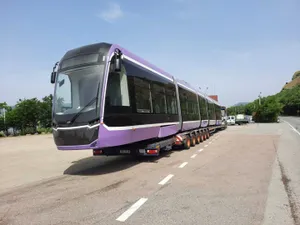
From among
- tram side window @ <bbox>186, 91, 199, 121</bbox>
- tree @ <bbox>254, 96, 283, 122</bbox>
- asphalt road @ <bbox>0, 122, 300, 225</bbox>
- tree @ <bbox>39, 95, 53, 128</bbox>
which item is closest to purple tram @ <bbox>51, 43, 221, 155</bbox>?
asphalt road @ <bbox>0, 122, 300, 225</bbox>

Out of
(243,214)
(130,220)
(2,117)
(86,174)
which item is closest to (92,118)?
(86,174)

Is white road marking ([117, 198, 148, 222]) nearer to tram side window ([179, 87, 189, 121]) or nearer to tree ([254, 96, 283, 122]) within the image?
tram side window ([179, 87, 189, 121])

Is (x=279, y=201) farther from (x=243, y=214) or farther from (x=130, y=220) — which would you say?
(x=130, y=220)

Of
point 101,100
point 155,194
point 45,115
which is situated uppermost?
point 45,115

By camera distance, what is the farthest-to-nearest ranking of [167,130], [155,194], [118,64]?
[167,130], [118,64], [155,194]

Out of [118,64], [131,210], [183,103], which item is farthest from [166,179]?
[183,103]

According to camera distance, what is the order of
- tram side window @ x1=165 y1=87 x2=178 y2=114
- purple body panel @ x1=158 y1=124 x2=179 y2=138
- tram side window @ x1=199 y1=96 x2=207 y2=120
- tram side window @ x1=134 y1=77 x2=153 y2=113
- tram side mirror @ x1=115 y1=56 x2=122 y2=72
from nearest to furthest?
tram side mirror @ x1=115 y1=56 x2=122 y2=72 < tram side window @ x1=134 y1=77 x2=153 y2=113 < purple body panel @ x1=158 y1=124 x2=179 y2=138 < tram side window @ x1=165 y1=87 x2=178 y2=114 < tram side window @ x1=199 y1=96 x2=207 y2=120

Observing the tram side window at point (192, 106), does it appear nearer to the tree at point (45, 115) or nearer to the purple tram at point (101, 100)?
the purple tram at point (101, 100)

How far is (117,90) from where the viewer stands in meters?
7.82

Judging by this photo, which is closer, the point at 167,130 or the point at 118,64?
the point at 118,64

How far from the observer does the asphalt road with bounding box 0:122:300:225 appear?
4.51 m

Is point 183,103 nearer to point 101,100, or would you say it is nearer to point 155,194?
point 101,100

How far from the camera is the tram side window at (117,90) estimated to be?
7.51m

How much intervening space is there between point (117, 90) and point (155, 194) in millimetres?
3341
